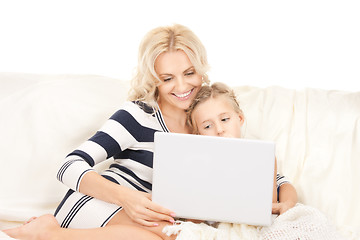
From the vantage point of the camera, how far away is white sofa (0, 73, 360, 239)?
1812mm

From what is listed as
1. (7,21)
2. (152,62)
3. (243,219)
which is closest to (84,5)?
(7,21)

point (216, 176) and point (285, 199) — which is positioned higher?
point (216, 176)

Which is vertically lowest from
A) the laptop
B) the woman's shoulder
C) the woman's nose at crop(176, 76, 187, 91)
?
the laptop

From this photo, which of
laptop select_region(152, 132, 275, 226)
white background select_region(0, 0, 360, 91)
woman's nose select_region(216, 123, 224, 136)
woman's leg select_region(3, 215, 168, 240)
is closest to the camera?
laptop select_region(152, 132, 275, 226)

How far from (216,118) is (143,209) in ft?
1.49

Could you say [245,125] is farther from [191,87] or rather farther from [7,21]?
[7,21]

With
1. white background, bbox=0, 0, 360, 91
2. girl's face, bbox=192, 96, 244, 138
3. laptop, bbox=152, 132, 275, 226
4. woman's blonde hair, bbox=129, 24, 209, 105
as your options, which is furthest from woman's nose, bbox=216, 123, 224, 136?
white background, bbox=0, 0, 360, 91

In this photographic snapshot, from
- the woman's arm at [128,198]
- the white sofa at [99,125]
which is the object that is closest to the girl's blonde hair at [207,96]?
the white sofa at [99,125]

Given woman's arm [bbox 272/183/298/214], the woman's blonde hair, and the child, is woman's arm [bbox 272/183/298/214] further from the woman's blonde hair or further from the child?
the woman's blonde hair

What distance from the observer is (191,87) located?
5.82 feet

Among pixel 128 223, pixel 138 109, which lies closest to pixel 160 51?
pixel 138 109

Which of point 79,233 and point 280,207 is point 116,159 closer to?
point 79,233

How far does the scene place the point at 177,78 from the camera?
173 cm

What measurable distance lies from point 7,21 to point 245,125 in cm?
145
